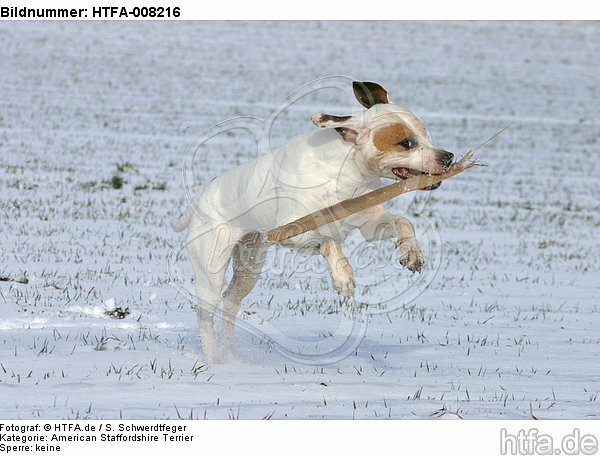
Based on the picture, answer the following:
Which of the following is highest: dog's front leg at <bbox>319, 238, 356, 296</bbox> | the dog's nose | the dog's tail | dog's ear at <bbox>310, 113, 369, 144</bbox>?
dog's ear at <bbox>310, 113, 369, 144</bbox>

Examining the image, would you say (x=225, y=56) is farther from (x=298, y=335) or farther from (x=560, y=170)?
(x=298, y=335)

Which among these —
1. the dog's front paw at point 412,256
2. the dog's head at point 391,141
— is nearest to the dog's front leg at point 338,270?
the dog's front paw at point 412,256

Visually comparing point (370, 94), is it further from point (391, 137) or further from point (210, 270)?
point (210, 270)

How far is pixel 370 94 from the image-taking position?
231 inches

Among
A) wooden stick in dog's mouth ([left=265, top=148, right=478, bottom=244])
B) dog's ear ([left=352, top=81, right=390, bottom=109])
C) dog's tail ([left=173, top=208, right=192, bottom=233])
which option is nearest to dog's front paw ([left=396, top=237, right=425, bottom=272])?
wooden stick in dog's mouth ([left=265, top=148, right=478, bottom=244])

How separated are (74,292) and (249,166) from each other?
9.15 ft

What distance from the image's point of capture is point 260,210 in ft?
20.0

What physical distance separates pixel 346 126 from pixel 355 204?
1.46 feet

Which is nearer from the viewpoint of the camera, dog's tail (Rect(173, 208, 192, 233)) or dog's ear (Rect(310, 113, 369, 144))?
dog's ear (Rect(310, 113, 369, 144))

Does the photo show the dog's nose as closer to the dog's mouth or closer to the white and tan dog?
the white and tan dog

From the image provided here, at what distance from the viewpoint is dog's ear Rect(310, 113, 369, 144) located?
5641 mm

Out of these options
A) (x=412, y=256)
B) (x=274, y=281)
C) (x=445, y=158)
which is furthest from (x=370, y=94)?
(x=274, y=281)

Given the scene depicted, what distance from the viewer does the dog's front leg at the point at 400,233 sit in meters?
5.58

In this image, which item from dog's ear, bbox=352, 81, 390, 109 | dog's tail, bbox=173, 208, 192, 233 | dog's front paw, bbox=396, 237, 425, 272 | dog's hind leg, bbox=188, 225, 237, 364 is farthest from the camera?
dog's tail, bbox=173, 208, 192, 233
